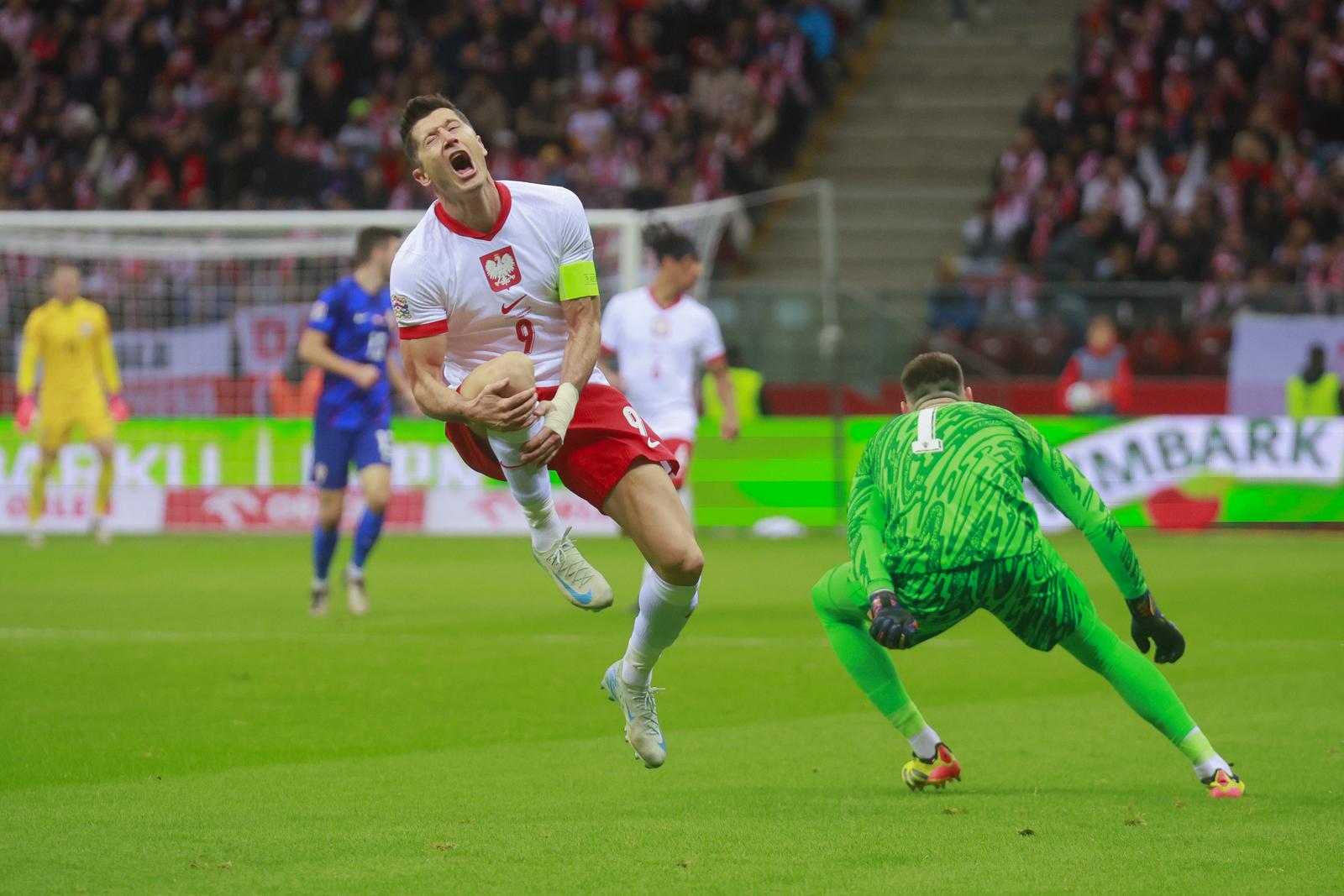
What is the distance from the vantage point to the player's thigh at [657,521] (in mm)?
6402

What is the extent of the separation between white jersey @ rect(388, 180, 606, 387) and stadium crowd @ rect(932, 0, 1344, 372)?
44.2 ft

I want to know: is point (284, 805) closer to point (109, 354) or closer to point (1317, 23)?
point (109, 354)

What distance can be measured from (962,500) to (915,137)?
22343mm

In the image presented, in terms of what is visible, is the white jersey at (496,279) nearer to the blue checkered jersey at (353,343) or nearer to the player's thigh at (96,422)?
the blue checkered jersey at (353,343)

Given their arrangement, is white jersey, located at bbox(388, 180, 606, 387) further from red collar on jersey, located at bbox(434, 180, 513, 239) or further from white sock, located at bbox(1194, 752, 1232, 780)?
white sock, located at bbox(1194, 752, 1232, 780)

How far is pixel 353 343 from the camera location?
11820mm

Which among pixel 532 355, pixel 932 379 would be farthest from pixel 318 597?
pixel 932 379

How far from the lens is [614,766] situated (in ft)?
23.3

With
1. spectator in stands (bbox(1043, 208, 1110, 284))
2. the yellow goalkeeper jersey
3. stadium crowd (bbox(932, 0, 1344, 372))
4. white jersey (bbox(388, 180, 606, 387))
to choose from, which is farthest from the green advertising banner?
white jersey (bbox(388, 180, 606, 387))

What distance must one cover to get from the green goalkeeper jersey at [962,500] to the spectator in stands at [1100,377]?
12886 mm

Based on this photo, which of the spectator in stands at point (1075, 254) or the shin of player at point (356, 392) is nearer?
the shin of player at point (356, 392)

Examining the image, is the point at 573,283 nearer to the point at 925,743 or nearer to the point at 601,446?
the point at 601,446

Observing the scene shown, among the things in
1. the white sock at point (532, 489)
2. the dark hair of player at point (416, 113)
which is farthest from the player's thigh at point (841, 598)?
the dark hair of player at point (416, 113)

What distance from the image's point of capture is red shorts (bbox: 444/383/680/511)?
21.2 ft
